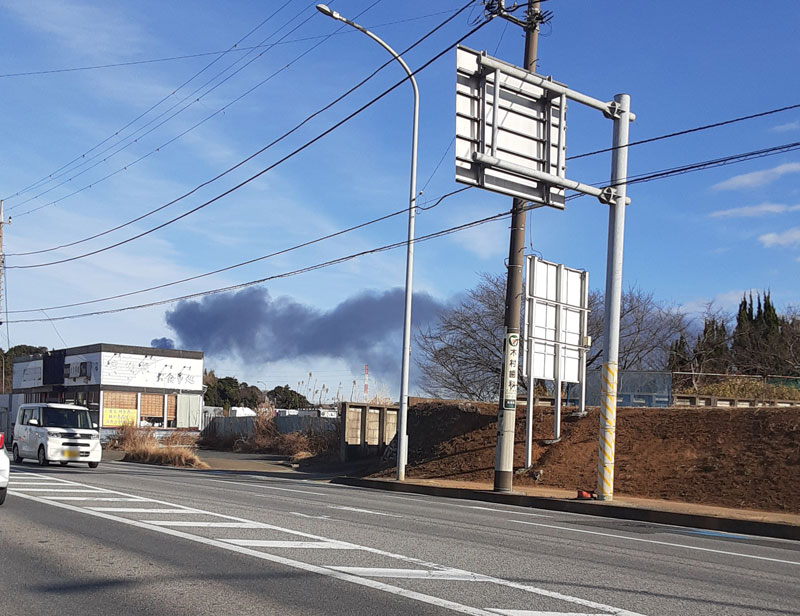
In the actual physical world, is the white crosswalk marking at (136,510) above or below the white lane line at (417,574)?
below

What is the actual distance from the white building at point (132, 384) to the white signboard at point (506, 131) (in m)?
46.5

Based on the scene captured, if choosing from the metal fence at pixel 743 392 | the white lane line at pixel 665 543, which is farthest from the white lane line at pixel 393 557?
the metal fence at pixel 743 392

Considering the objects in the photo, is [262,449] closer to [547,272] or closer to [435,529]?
[547,272]

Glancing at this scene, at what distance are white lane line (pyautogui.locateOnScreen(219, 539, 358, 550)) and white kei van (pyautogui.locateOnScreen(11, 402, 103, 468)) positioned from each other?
1779 centimetres

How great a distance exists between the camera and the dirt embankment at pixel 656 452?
59.0ft

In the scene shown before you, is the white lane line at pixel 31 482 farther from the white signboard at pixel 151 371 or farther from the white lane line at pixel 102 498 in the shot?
the white signboard at pixel 151 371

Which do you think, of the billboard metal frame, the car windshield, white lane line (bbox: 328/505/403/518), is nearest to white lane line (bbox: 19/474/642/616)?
white lane line (bbox: 328/505/403/518)

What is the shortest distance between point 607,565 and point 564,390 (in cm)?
2647

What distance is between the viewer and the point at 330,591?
6883 millimetres

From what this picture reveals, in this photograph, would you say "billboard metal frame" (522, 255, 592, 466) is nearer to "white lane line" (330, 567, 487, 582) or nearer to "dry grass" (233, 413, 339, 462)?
"dry grass" (233, 413, 339, 462)

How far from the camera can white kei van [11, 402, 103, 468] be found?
82.8 feet

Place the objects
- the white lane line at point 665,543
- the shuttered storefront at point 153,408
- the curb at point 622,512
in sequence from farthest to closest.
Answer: the shuttered storefront at point 153,408 → the curb at point 622,512 → the white lane line at point 665,543

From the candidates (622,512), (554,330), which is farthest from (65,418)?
(622,512)

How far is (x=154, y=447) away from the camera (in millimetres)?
34062
